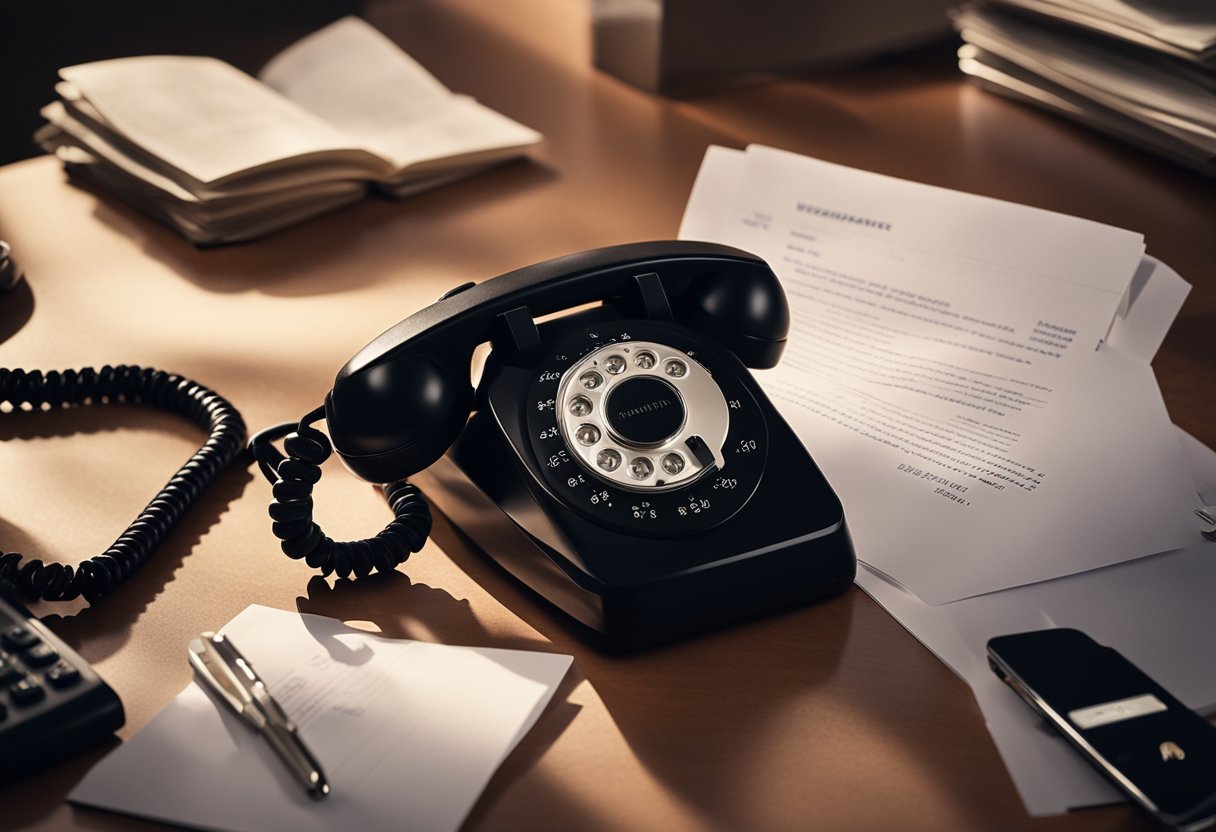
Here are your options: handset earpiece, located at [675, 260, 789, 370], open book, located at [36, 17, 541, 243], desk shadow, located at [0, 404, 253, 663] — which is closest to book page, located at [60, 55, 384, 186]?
open book, located at [36, 17, 541, 243]

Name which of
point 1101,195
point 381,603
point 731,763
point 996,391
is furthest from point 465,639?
point 1101,195

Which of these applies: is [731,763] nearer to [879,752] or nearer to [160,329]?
[879,752]

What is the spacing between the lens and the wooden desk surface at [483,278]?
1.81 feet

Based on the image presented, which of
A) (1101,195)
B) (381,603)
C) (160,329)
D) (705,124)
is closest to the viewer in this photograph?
(381,603)

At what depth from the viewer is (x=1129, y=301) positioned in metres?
0.83

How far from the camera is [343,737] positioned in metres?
0.56

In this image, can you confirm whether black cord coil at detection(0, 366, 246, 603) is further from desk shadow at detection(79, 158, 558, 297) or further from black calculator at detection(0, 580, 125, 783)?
desk shadow at detection(79, 158, 558, 297)

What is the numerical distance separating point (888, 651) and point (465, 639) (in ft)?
0.76

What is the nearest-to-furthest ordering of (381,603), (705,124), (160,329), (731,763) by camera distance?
(731,763) < (381,603) < (160,329) < (705,124)

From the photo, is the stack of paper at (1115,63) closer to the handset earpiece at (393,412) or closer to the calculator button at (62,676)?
the handset earpiece at (393,412)

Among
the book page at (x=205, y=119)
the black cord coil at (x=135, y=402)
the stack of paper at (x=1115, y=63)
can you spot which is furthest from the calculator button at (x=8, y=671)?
the stack of paper at (x=1115, y=63)

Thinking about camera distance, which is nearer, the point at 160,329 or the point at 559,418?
the point at 559,418

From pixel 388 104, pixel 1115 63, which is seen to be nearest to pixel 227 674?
pixel 388 104

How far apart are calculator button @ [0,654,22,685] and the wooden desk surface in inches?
2.1
